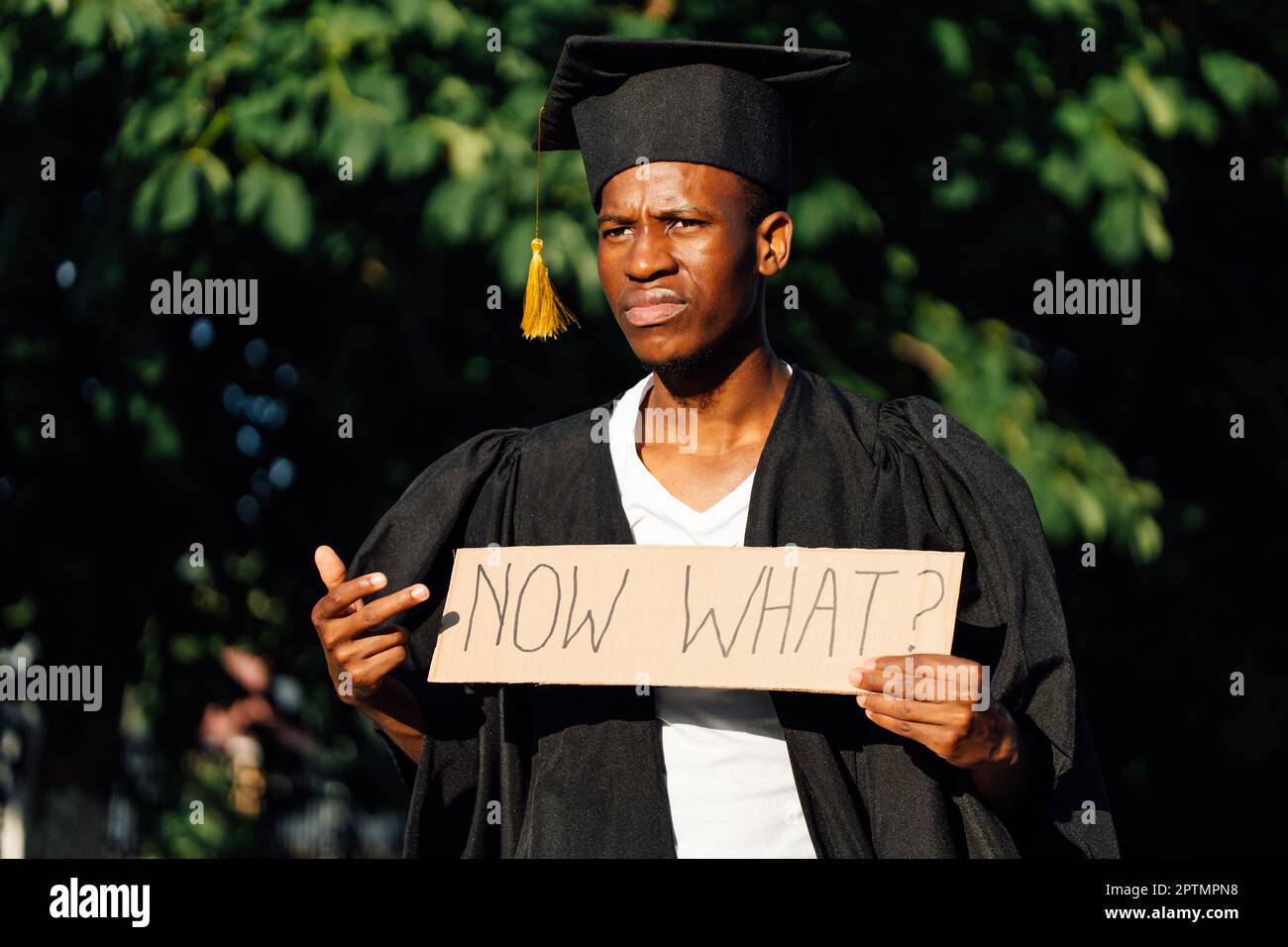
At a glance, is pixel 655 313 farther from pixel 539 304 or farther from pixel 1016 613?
pixel 1016 613

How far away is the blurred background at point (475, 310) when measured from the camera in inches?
206

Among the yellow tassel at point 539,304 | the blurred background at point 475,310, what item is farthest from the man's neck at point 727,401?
the blurred background at point 475,310

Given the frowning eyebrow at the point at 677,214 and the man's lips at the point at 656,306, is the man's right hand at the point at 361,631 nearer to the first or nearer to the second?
the man's lips at the point at 656,306

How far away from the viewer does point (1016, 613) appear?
9.38ft

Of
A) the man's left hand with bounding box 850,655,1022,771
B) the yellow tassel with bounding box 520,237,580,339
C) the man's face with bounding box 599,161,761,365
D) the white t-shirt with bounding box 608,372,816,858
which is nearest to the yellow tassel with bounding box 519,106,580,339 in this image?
the yellow tassel with bounding box 520,237,580,339

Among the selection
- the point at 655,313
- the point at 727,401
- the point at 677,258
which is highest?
the point at 677,258

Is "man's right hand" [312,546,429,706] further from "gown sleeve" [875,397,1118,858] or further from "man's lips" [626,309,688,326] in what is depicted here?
"gown sleeve" [875,397,1118,858]

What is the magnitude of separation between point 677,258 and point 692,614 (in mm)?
671

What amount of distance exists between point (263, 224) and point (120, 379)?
1.00m

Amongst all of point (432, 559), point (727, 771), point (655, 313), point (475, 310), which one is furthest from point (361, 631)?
point (475, 310)

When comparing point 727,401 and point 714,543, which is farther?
point 727,401

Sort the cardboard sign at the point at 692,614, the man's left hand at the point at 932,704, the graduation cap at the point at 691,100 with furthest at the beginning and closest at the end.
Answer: the graduation cap at the point at 691,100 → the cardboard sign at the point at 692,614 → the man's left hand at the point at 932,704

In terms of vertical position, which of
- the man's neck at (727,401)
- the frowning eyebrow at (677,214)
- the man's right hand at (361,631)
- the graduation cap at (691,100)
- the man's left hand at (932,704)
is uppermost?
the graduation cap at (691,100)

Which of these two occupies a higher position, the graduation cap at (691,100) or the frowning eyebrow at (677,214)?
the graduation cap at (691,100)
